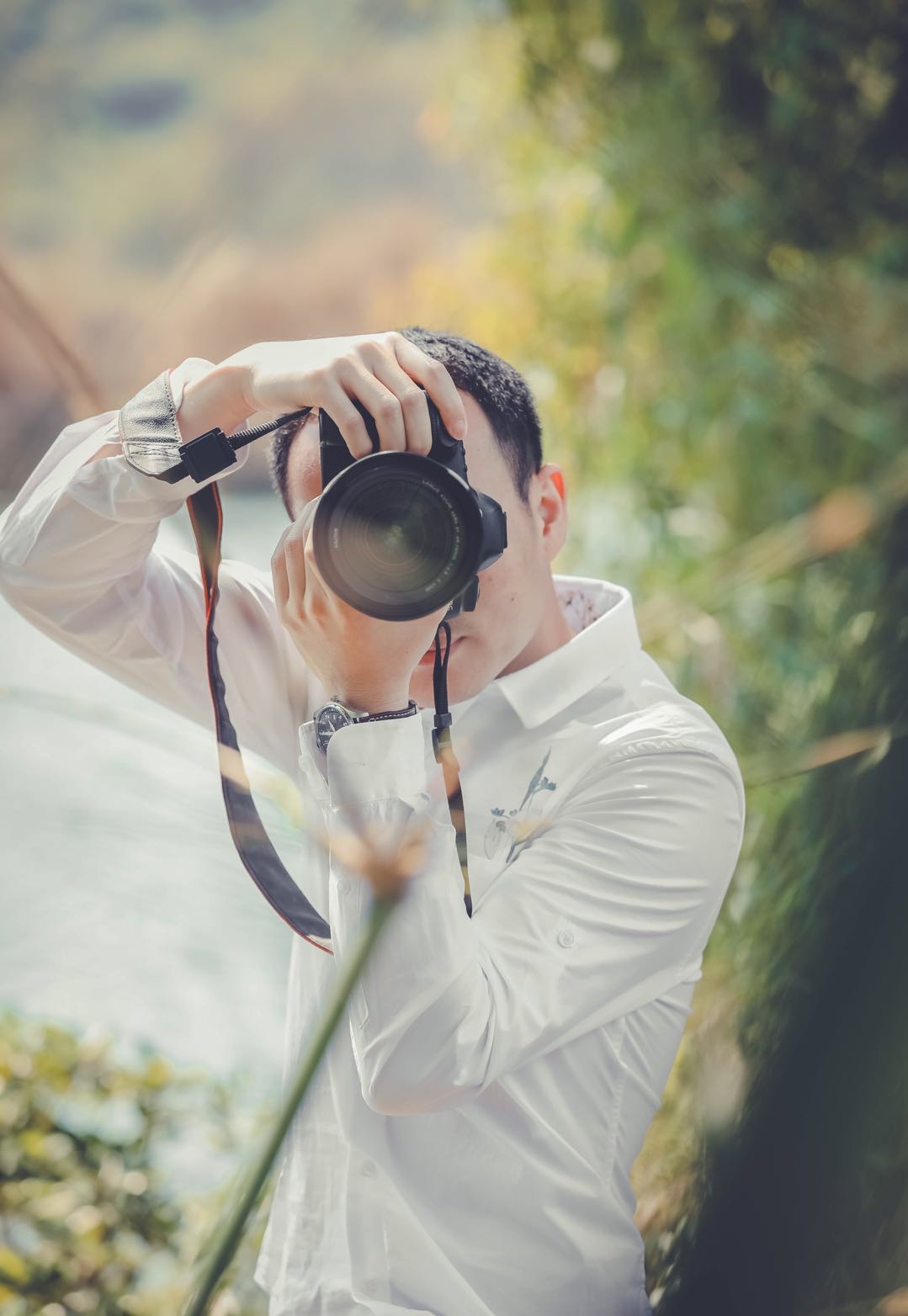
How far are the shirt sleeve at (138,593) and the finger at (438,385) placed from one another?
0.13 m

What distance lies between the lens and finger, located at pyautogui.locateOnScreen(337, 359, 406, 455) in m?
0.67

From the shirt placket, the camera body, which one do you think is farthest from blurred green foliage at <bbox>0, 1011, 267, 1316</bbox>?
the camera body

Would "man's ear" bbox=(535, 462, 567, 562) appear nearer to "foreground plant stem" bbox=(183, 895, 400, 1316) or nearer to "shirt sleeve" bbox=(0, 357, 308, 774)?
"shirt sleeve" bbox=(0, 357, 308, 774)

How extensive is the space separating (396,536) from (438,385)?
0.13m

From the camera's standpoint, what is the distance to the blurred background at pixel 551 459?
7.9 inches

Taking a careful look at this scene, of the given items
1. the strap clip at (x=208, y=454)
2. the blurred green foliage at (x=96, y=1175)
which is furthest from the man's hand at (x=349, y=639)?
the blurred green foliage at (x=96, y=1175)

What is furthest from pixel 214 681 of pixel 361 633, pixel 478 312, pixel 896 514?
pixel 478 312

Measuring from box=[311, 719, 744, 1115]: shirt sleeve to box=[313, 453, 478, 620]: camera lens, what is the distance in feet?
0.25

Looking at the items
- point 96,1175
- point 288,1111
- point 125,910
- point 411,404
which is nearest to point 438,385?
point 411,404

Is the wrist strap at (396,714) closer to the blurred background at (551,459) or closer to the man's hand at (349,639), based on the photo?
the man's hand at (349,639)

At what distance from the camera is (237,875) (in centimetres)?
44

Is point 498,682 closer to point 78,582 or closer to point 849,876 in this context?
point 78,582

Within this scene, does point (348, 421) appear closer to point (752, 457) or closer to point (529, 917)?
point (529, 917)

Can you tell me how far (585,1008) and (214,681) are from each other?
324 millimetres
